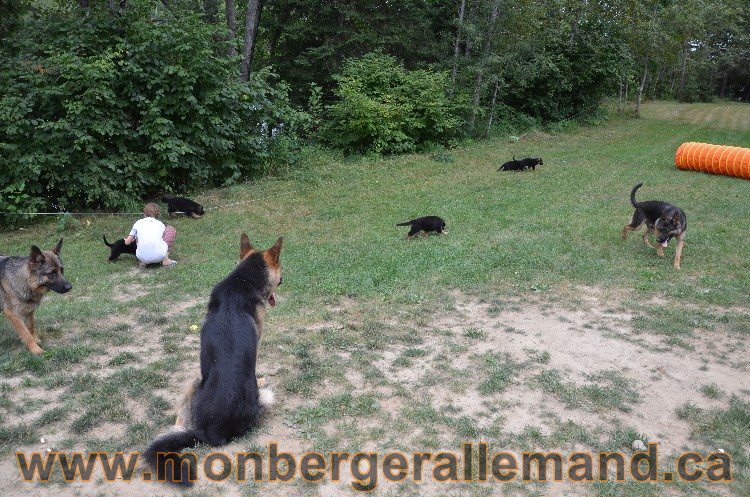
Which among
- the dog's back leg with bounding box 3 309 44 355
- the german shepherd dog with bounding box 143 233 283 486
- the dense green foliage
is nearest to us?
the german shepherd dog with bounding box 143 233 283 486

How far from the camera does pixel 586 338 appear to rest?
6.30 meters

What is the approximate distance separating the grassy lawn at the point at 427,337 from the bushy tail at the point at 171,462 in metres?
0.17

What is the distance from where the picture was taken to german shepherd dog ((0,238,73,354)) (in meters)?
5.91

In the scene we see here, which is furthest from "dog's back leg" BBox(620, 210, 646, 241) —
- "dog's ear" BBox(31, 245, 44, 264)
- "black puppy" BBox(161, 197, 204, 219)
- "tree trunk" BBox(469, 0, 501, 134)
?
"tree trunk" BBox(469, 0, 501, 134)

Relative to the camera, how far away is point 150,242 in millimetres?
8742

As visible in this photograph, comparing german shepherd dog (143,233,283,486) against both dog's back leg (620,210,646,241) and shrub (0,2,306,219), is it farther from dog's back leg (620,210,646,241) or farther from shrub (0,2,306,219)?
shrub (0,2,306,219)

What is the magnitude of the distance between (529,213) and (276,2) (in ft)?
50.9

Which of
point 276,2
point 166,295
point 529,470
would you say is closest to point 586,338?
point 529,470

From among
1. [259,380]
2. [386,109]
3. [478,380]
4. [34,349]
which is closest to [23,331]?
[34,349]

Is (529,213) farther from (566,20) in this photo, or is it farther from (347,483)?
(566,20)

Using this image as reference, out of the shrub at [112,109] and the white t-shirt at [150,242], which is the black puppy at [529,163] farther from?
the white t-shirt at [150,242]

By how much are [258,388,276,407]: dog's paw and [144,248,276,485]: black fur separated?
8cm

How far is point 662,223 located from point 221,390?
25.5 ft

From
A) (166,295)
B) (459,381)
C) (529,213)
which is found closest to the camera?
(459,381)
